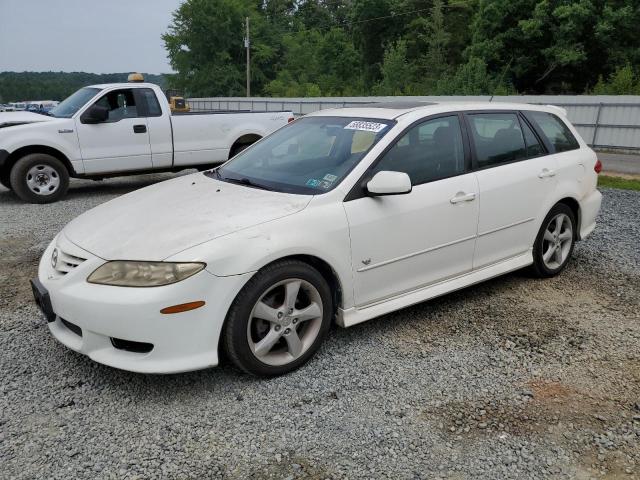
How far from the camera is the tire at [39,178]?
807 cm

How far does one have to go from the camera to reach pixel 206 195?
356cm

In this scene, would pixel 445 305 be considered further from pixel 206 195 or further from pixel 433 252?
pixel 206 195

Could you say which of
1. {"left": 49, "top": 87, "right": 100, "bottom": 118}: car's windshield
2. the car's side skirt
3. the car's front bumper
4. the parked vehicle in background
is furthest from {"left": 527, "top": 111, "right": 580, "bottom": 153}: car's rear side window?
the parked vehicle in background

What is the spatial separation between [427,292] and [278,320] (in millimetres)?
1219

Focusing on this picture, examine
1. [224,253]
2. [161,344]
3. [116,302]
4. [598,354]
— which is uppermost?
[224,253]

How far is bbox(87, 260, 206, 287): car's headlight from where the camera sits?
2.80 meters

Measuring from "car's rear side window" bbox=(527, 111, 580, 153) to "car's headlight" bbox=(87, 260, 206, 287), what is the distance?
10.8 feet

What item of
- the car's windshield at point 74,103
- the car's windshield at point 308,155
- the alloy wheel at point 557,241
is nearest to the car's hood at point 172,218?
the car's windshield at point 308,155

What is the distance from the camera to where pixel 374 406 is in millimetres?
2926

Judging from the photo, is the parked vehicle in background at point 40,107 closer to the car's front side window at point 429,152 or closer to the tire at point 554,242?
the car's front side window at point 429,152

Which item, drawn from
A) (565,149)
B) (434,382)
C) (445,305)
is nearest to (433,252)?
(445,305)

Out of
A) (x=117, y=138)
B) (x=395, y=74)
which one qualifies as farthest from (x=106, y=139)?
(x=395, y=74)

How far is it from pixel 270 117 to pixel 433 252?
22.6ft

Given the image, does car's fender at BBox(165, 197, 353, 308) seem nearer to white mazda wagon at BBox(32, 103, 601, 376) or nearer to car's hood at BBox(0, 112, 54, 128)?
white mazda wagon at BBox(32, 103, 601, 376)
